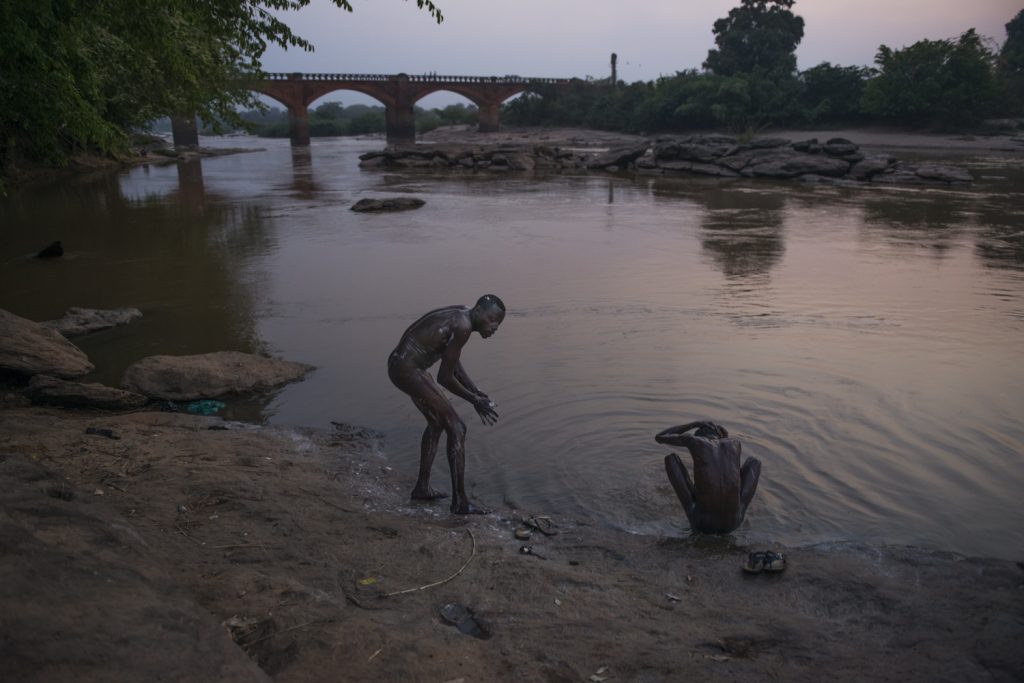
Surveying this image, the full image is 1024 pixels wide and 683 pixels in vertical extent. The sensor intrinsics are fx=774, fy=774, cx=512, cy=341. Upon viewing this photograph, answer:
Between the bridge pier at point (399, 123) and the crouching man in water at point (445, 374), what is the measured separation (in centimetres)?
7792

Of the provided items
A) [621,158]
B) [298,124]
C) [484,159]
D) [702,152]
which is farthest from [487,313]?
[298,124]

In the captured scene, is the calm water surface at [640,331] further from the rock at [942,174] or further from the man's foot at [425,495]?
the rock at [942,174]

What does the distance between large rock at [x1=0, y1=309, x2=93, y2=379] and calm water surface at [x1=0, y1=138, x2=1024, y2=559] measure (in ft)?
1.08

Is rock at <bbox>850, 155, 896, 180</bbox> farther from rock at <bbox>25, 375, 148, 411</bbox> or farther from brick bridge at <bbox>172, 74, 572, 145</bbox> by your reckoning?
brick bridge at <bbox>172, 74, 572, 145</bbox>

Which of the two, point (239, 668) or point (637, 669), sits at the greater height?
point (239, 668)

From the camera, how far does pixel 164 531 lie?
431 centimetres

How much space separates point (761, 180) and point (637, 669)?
31.7m

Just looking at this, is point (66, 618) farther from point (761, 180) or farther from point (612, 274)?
point (761, 180)

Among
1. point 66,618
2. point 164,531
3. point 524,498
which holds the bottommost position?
point 524,498

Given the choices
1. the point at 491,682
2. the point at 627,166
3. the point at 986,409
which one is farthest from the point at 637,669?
the point at 627,166

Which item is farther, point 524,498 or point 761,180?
point 761,180

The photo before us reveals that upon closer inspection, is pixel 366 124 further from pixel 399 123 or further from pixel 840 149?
pixel 840 149

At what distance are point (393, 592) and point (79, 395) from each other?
453 cm

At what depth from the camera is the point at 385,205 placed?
2320 cm
